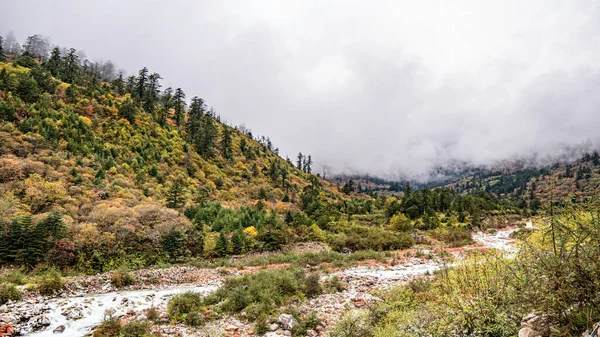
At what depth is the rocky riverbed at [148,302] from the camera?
10.7 m

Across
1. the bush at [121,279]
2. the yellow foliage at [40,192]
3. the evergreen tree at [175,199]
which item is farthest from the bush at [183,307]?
the evergreen tree at [175,199]

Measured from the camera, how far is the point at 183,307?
12156 mm

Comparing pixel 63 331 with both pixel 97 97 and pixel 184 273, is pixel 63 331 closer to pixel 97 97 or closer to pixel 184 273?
pixel 184 273

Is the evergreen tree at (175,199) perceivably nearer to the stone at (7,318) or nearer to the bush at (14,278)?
the bush at (14,278)

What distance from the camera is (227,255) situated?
2434 cm

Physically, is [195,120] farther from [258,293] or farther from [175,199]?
[258,293]

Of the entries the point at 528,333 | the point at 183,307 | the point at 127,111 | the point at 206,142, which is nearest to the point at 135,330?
the point at 183,307

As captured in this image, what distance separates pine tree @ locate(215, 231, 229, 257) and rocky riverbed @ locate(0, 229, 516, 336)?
3.89 meters

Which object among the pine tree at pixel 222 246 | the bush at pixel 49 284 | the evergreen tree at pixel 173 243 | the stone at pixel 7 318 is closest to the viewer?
the stone at pixel 7 318

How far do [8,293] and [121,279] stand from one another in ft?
15.9

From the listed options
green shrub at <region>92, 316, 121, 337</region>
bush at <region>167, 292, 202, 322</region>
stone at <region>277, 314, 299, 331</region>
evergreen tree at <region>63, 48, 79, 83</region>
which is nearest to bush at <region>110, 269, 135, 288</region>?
bush at <region>167, 292, 202, 322</region>

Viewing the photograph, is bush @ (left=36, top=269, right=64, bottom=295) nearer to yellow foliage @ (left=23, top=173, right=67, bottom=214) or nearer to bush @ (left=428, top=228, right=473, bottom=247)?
yellow foliage @ (left=23, top=173, right=67, bottom=214)

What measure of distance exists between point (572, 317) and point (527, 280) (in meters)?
1.00

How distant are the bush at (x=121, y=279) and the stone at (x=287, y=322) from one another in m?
10.9
